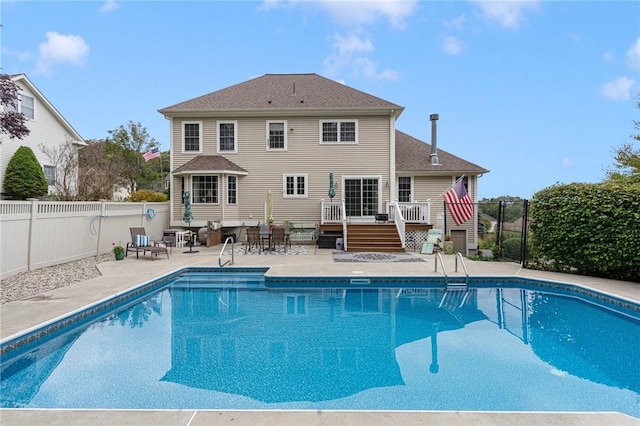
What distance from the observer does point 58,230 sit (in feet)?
35.7

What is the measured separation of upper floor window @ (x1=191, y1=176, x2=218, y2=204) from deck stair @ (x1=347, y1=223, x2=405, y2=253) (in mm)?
6533

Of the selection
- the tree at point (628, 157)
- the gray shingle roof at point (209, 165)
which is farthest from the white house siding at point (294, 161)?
the tree at point (628, 157)

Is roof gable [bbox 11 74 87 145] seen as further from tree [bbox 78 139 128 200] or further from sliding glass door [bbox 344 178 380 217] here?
sliding glass door [bbox 344 178 380 217]

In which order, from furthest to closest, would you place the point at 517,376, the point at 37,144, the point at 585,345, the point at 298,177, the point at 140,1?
the point at 37,144
the point at 298,177
the point at 140,1
the point at 585,345
the point at 517,376

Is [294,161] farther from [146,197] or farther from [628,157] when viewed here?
[628,157]

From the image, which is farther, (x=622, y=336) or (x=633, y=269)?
(x=633, y=269)

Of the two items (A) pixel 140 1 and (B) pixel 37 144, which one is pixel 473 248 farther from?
(B) pixel 37 144

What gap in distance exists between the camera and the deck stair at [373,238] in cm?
1504

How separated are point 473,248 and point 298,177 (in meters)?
9.56

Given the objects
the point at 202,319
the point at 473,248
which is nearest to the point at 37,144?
the point at 202,319

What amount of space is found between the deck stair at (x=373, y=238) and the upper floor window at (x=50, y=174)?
1837 cm

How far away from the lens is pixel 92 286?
830 cm

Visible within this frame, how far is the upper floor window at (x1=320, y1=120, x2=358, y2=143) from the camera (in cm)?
1807

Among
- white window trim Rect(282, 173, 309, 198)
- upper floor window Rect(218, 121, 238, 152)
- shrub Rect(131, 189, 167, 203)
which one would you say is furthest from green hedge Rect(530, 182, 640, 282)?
shrub Rect(131, 189, 167, 203)
